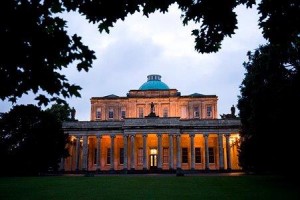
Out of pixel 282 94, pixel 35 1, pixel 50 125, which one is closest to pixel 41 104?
pixel 35 1

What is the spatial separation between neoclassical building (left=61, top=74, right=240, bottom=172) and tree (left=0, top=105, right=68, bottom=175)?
39.4ft

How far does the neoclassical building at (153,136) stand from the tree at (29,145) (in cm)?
1201

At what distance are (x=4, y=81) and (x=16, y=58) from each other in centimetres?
63

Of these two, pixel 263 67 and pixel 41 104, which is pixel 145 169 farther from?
pixel 41 104

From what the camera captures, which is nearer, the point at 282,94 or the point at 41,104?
the point at 41,104

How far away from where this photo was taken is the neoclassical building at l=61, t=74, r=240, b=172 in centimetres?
5550

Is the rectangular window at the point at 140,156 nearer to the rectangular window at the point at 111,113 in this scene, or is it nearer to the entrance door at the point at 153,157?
the entrance door at the point at 153,157

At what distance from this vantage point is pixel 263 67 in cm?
2722

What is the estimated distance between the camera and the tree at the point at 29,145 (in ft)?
141

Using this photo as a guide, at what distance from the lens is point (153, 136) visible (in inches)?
2377

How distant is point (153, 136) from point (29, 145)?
953 inches

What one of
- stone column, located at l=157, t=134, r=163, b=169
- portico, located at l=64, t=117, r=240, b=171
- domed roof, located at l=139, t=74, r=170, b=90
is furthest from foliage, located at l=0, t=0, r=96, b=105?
domed roof, located at l=139, t=74, r=170, b=90

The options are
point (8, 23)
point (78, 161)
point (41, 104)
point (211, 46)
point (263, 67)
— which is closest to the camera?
point (8, 23)

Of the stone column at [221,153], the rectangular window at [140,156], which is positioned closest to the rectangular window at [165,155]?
the rectangular window at [140,156]
